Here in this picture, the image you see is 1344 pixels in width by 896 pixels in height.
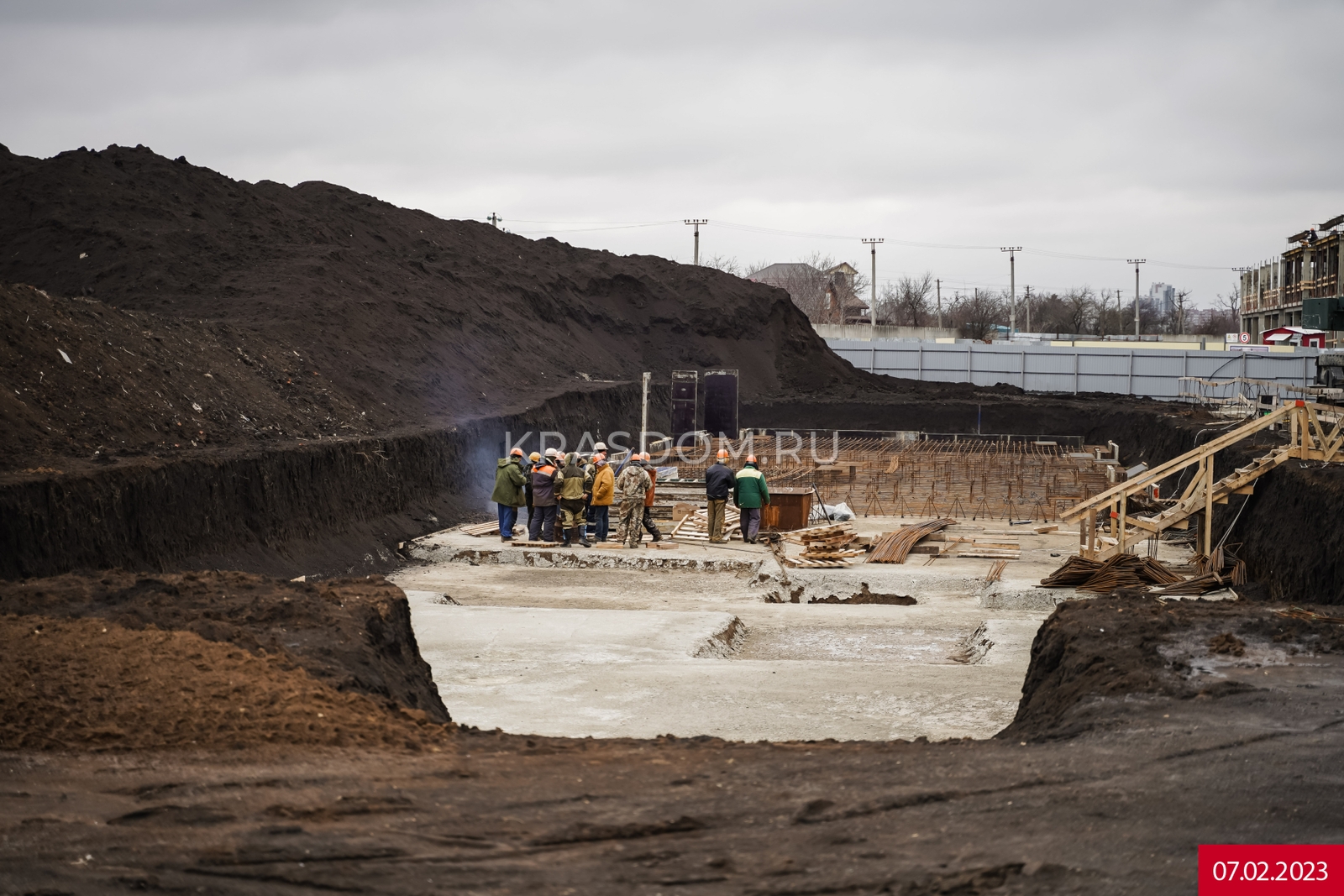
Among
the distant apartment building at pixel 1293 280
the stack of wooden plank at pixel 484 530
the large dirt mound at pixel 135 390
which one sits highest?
the distant apartment building at pixel 1293 280

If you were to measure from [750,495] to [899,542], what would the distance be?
2371 millimetres

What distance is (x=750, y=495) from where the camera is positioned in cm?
1814

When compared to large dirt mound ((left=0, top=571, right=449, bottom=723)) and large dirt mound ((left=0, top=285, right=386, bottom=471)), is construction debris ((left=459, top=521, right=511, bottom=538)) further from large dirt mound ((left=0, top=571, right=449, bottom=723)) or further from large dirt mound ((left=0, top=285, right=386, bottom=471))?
large dirt mound ((left=0, top=571, right=449, bottom=723))

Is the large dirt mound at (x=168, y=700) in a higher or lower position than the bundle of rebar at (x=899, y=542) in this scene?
higher

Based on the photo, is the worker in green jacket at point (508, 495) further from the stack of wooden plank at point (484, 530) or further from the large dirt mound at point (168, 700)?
the large dirt mound at point (168, 700)

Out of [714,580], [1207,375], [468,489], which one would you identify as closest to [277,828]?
[714,580]

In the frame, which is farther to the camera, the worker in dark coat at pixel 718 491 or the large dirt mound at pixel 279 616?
the worker in dark coat at pixel 718 491

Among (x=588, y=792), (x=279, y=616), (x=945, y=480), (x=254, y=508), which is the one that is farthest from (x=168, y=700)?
(x=945, y=480)

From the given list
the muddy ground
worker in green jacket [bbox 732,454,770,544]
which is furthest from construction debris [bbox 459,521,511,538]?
the muddy ground

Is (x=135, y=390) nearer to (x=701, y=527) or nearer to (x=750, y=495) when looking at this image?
(x=701, y=527)

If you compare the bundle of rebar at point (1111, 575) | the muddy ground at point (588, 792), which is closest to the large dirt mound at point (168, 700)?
the muddy ground at point (588, 792)

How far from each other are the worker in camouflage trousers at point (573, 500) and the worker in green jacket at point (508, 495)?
0.65 metres

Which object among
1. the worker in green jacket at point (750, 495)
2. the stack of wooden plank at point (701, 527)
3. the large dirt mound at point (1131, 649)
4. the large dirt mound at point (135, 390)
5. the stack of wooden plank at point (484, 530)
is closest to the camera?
the large dirt mound at point (1131, 649)

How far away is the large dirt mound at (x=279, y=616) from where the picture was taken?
782 centimetres
